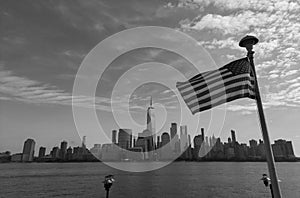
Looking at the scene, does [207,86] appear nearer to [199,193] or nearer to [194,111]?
[194,111]

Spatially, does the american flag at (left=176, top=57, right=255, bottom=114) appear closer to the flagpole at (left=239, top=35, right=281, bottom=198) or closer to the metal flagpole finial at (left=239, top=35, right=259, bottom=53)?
the flagpole at (left=239, top=35, right=281, bottom=198)

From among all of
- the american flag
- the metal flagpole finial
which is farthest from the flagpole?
the american flag

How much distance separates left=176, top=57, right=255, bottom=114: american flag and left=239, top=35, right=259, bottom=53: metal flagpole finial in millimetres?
461

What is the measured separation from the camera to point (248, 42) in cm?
725

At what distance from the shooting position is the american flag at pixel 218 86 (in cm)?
755

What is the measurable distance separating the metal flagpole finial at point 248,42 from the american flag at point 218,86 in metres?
0.46

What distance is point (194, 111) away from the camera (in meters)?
8.74

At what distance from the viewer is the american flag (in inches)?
297

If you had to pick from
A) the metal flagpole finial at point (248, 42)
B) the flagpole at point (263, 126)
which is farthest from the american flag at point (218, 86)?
the metal flagpole finial at point (248, 42)

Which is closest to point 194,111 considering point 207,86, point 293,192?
point 207,86

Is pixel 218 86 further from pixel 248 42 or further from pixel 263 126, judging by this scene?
pixel 263 126

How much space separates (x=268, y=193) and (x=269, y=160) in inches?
2266

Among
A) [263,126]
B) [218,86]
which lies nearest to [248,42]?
[218,86]

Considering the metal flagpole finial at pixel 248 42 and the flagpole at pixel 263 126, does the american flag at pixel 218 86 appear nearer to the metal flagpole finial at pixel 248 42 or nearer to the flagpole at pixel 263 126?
the flagpole at pixel 263 126
